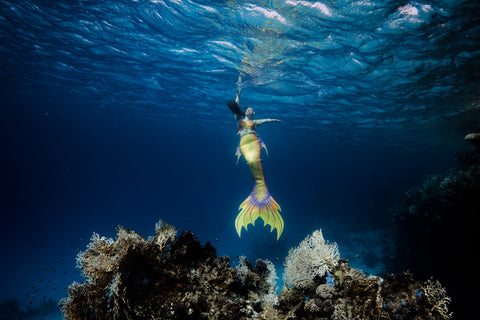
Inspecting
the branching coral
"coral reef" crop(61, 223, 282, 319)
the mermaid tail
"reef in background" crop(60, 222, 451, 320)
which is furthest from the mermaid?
the branching coral

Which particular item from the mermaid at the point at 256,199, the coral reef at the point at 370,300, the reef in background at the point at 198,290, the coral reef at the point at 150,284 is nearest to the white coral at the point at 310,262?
Answer: the reef in background at the point at 198,290

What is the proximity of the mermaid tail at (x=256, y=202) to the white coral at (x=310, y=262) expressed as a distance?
600 millimetres

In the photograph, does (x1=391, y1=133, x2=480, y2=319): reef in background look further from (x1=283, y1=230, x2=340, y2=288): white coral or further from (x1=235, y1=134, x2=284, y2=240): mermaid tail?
(x1=235, y1=134, x2=284, y2=240): mermaid tail

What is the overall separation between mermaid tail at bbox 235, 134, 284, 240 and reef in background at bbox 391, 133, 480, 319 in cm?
911

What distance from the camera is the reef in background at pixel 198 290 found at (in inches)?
90.2

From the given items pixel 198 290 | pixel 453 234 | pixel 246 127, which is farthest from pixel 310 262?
pixel 453 234

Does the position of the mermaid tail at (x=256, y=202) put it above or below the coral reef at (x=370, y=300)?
above

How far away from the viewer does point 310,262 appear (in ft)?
10.6

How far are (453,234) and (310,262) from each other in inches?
410

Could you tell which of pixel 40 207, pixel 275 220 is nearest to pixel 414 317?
pixel 275 220

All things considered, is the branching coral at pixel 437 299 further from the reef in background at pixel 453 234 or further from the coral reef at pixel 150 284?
the reef in background at pixel 453 234

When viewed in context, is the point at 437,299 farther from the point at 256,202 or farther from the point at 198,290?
the point at 198,290

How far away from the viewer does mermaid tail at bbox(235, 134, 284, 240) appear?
404cm

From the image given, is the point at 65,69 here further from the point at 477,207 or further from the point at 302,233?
the point at 302,233
